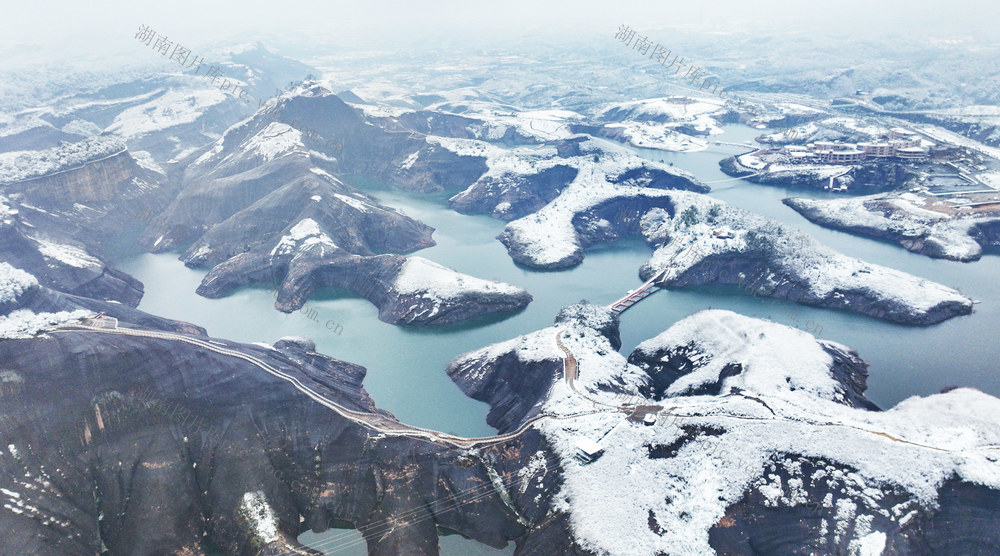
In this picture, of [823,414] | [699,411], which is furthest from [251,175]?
[823,414]

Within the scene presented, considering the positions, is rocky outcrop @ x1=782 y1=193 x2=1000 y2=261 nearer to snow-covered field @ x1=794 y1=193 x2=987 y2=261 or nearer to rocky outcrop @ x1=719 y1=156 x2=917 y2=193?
snow-covered field @ x1=794 y1=193 x2=987 y2=261

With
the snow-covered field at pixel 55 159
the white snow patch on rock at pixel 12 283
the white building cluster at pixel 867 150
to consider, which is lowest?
the snow-covered field at pixel 55 159

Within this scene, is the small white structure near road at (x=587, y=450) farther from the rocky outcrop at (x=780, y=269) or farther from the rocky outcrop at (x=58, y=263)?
the rocky outcrop at (x=58, y=263)

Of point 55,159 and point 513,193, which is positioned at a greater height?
point 55,159

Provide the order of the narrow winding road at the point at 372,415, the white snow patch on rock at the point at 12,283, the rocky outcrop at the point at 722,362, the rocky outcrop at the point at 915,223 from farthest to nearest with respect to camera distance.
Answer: the rocky outcrop at the point at 915,223, the white snow patch on rock at the point at 12,283, the rocky outcrop at the point at 722,362, the narrow winding road at the point at 372,415

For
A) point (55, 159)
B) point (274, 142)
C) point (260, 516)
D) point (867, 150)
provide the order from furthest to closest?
1. point (867, 150)
2. point (274, 142)
3. point (55, 159)
4. point (260, 516)

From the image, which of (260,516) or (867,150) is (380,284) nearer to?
(260,516)

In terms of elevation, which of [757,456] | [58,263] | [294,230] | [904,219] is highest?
[904,219]

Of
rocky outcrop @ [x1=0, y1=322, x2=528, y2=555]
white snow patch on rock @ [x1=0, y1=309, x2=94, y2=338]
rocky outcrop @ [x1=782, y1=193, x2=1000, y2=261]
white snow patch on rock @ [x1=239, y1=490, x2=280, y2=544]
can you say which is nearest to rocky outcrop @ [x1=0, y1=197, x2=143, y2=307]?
white snow patch on rock @ [x1=0, y1=309, x2=94, y2=338]

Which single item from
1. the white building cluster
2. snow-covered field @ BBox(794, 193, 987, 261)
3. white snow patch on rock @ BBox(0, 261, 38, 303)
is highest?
the white building cluster

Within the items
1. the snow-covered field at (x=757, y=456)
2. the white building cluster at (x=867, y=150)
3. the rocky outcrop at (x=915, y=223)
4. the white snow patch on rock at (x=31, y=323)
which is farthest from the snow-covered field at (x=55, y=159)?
the white building cluster at (x=867, y=150)

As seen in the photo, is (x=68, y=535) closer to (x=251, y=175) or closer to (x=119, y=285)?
(x=119, y=285)

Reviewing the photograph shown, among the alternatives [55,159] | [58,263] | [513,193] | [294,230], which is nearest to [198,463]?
[294,230]
